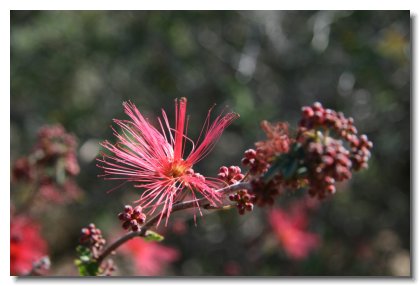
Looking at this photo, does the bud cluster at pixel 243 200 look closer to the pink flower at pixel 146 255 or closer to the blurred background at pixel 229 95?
the pink flower at pixel 146 255

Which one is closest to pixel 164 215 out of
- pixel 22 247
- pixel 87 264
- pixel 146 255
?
pixel 87 264

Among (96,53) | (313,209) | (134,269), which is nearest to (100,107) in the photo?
(96,53)

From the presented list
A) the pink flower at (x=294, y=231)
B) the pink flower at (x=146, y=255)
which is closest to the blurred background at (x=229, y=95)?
the pink flower at (x=294, y=231)

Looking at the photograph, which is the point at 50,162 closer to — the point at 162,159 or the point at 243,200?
the point at 162,159

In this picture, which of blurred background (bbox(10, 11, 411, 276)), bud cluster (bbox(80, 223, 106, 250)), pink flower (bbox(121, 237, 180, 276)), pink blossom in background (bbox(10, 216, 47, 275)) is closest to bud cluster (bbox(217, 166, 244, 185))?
bud cluster (bbox(80, 223, 106, 250))

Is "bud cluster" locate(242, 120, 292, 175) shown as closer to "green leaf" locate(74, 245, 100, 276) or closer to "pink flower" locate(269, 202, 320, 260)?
"green leaf" locate(74, 245, 100, 276)
